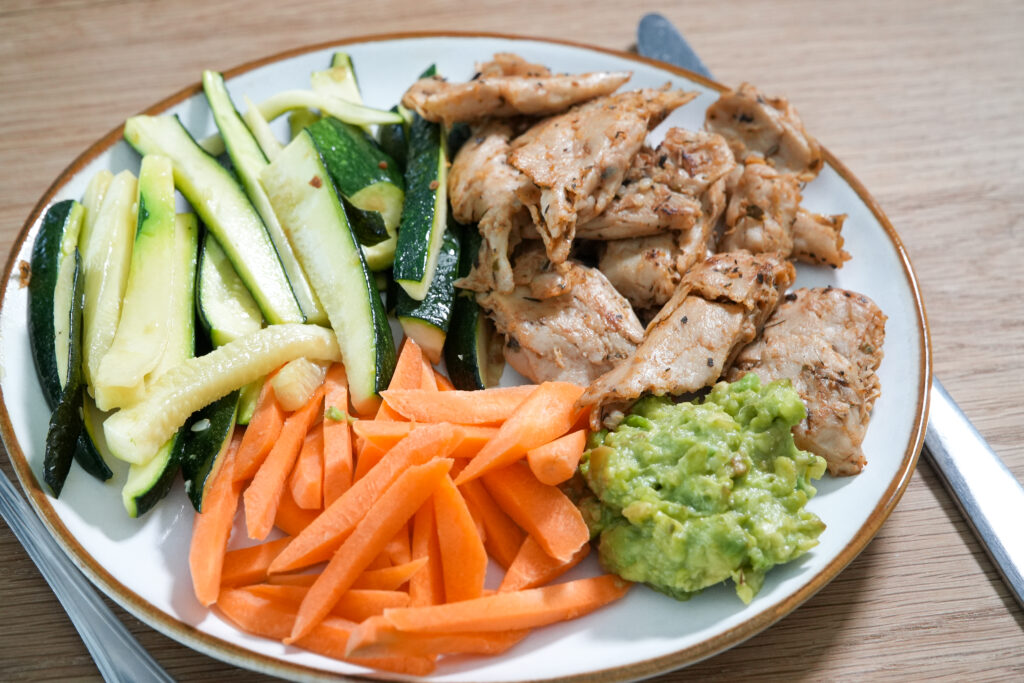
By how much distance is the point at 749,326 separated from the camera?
10.3 feet

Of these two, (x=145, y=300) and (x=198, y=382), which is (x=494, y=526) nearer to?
(x=198, y=382)

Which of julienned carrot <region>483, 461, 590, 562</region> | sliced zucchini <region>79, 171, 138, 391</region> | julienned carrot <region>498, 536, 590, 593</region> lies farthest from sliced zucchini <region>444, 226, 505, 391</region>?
sliced zucchini <region>79, 171, 138, 391</region>

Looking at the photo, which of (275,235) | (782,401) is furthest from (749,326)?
(275,235)

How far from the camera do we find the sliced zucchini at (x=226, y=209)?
3250 mm

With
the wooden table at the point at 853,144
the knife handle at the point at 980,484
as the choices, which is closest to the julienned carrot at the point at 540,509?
the wooden table at the point at 853,144

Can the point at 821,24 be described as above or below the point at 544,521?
above

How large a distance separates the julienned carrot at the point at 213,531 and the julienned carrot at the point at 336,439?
1.07ft

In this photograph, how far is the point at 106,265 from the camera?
3.16 meters

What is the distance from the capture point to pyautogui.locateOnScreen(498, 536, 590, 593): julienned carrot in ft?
8.41

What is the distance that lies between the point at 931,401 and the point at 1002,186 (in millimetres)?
1858

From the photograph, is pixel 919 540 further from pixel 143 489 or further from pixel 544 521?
pixel 143 489

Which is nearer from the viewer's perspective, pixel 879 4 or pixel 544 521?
pixel 544 521

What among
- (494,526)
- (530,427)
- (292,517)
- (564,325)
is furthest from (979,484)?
(292,517)

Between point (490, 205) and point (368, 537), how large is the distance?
1.49 m
